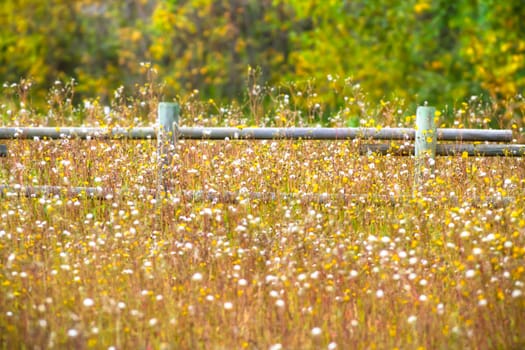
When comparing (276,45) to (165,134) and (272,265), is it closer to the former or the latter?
(165,134)

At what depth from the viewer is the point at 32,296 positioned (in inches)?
208

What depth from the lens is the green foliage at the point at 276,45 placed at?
15.7 metres

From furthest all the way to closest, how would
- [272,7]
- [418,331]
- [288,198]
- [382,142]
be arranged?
[272,7] → [382,142] → [288,198] → [418,331]

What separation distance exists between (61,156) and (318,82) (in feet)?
34.6

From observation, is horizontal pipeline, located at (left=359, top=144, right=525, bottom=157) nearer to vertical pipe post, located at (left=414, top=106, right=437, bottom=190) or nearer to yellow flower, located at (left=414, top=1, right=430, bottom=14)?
vertical pipe post, located at (left=414, top=106, right=437, bottom=190)

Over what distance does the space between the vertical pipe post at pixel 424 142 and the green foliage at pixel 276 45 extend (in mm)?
7241

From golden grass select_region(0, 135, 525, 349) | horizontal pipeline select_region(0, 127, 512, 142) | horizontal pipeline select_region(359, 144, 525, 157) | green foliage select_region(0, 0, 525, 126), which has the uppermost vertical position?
green foliage select_region(0, 0, 525, 126)

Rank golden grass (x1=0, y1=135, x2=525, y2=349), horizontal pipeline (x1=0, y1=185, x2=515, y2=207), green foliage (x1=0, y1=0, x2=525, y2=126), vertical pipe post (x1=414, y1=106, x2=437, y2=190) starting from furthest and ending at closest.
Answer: green foliage (x1=0, y1=0, x2=525, y2=126), vertical pipe post (x1=414, y1=106, x2=437, y2=190), horizontal pipeline (x1=0, y1=185, x2=515, y2=207), golden grass (x1=0, y1=135, x2=525, y2=349)

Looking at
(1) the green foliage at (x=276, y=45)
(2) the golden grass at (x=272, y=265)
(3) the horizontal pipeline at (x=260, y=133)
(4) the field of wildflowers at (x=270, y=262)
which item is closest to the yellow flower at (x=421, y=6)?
(1) the green foliage at (x=276, y=45)

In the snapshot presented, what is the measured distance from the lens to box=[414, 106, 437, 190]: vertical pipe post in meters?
7.26

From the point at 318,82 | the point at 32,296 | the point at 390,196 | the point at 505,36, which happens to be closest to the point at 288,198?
the point at 390,196

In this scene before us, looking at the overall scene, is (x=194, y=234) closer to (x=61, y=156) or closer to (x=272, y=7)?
(x=61, y=156)

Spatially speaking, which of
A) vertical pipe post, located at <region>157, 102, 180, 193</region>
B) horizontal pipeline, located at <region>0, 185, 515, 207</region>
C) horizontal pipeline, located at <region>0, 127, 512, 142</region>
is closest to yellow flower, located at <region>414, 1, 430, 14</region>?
horizontal pipeline, located at <region>0, 127, 512, 142</region>

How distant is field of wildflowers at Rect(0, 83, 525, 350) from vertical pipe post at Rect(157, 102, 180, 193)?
10 centimetres
